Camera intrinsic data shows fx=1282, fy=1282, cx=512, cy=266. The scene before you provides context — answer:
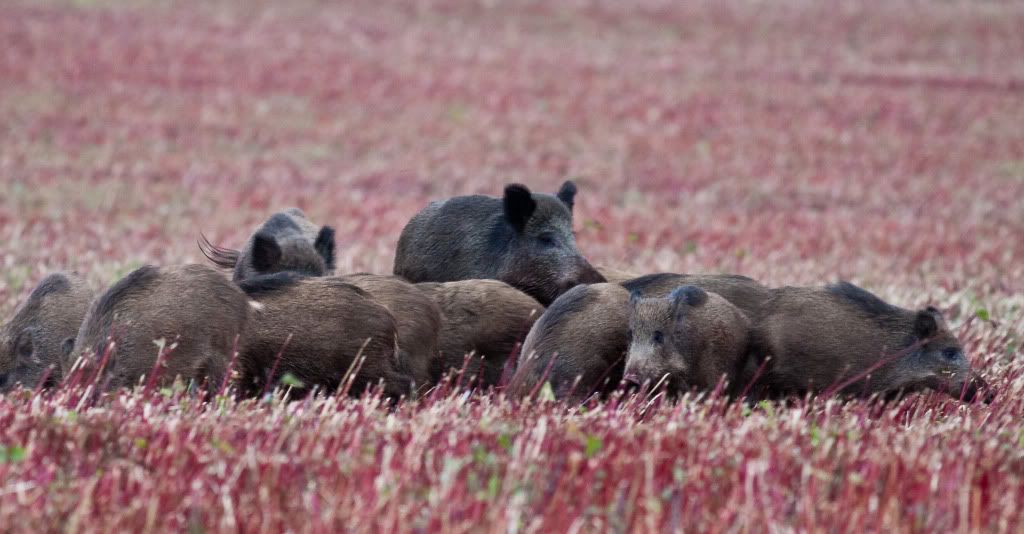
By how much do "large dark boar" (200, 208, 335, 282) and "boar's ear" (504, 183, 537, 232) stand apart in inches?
51.3

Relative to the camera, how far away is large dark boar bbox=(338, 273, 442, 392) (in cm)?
670

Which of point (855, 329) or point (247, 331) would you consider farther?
point (855, 329)

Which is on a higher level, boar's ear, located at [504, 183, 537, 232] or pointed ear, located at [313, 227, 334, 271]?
boar's ear, located at [504, 183, 537, 232]

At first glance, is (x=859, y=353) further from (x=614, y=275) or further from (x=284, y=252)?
(x=284, y=252)

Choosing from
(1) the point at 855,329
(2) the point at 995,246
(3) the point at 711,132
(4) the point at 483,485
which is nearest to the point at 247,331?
(4) the point at 483,485

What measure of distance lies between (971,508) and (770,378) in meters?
2.02

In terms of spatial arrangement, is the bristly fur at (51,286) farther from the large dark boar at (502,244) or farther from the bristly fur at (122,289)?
the large dark boar at (502,244)

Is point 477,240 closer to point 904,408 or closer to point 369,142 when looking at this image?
point 904,408

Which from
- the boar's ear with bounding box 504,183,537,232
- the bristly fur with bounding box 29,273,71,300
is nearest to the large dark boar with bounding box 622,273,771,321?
the boar's ear with bounding box 504,183,537,232

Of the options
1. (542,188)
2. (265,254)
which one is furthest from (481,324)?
(542,188)

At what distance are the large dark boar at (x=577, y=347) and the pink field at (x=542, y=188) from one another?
1.26 ft

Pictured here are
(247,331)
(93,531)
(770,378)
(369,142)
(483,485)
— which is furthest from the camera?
(369,142)

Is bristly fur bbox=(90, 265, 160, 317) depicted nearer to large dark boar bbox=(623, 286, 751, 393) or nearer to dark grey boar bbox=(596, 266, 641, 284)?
large dark boar bbox=(623, 286, 751, 393)

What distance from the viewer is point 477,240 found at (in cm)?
827
